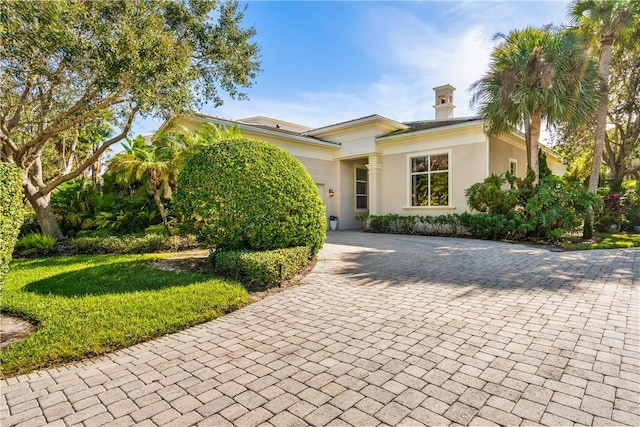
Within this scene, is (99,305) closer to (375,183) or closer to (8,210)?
(8,210)

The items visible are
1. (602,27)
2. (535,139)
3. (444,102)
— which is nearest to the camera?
(535,139)

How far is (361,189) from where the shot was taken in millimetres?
17969

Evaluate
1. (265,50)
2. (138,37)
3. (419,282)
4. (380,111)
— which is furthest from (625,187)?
(138,37)

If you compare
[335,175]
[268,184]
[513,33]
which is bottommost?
[268,184]

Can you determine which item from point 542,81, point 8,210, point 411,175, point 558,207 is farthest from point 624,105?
point 8,210

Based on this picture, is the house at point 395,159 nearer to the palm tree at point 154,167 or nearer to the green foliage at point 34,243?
the palm tree at point 154,167

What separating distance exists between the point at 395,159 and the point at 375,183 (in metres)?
1.45

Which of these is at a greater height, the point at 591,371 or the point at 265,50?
the point at 265,50

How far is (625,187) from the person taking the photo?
1569cm

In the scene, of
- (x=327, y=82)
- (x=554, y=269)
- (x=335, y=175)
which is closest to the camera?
(x=554, y=269)

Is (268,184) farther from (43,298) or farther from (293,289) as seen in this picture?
(43,298)

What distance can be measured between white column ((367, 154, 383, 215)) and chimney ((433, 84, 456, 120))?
661cm

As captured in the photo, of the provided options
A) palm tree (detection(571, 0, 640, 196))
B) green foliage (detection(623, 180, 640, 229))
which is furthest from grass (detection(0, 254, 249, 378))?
green foliage (detection(623, 180, 640, 229))

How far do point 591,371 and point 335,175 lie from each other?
564 inches
